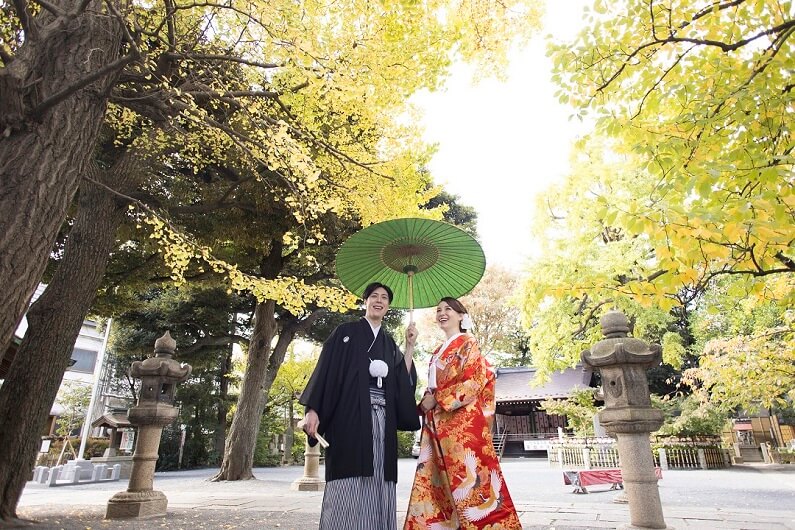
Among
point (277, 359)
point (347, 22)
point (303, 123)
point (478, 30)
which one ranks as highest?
point (478, 30)

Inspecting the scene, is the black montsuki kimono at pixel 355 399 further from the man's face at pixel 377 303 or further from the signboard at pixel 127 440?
the signboard at pixel 127 440

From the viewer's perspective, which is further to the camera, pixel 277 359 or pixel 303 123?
pixel 277 359

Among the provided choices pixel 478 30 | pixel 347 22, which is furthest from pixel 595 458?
pixel 347 22

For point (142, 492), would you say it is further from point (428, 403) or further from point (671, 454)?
point (671, 454)

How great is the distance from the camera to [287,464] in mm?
21047

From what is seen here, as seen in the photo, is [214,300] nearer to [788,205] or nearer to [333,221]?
[333,221]

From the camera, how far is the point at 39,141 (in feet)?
11.3

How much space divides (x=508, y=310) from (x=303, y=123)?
18699 mm

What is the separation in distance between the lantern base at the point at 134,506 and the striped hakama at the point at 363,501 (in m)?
3.96

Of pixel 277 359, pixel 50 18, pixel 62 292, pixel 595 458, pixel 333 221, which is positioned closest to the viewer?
pixel 50 18

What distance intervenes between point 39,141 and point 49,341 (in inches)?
117

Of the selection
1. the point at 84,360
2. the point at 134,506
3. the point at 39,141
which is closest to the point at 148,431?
the point at 134,506

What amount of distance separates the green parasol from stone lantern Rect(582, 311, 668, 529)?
1809 mm

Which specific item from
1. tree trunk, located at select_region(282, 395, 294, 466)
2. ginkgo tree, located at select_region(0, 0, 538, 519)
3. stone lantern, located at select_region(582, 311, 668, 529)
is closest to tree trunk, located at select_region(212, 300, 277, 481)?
ginkgo tree, located at select_region(0, 0, 538, 519)
